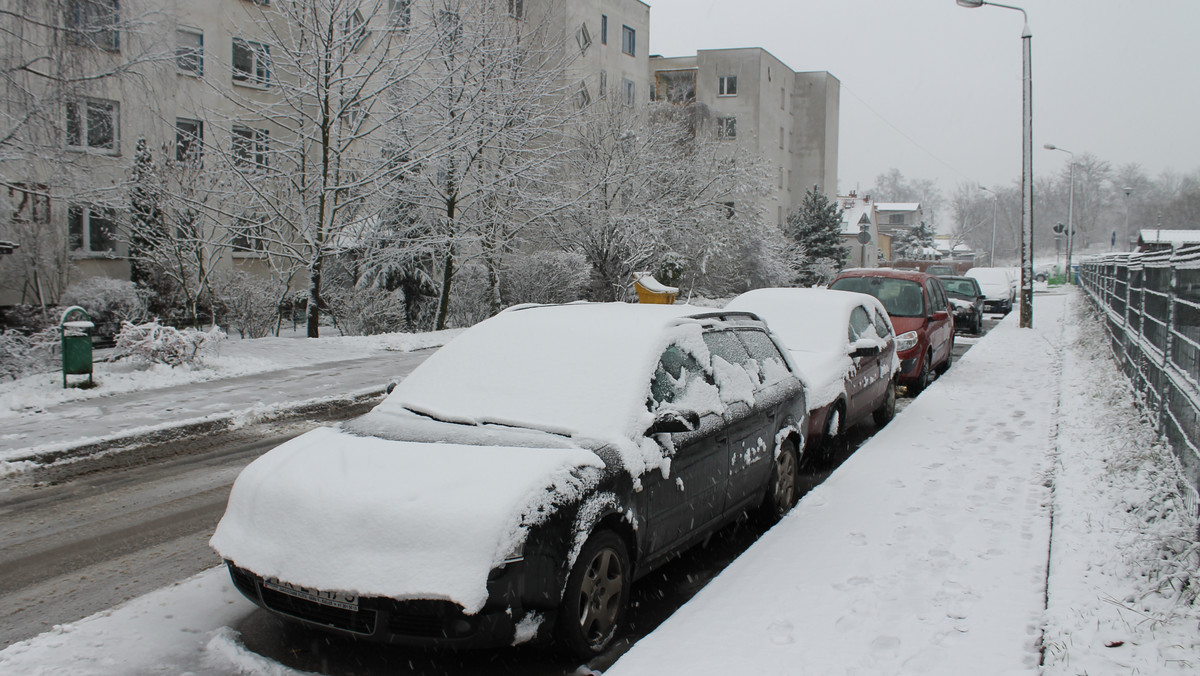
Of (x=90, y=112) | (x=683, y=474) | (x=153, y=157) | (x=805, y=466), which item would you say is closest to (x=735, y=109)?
(x=153, y=157)

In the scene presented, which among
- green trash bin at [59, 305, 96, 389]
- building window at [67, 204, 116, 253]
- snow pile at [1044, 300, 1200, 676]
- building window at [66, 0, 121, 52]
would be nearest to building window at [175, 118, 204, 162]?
building window at [67, 204, 116, 253]

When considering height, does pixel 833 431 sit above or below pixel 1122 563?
above

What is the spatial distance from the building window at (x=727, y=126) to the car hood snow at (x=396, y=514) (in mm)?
35517

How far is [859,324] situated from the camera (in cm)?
944

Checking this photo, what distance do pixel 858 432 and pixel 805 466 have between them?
207 cm

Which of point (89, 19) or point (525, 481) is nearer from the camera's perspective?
point (525, 481)

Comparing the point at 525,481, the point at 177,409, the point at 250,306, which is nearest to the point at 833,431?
the point at 525,481

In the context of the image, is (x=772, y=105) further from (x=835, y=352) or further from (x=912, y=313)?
(x=835, y=352)

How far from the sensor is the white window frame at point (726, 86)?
48.3m

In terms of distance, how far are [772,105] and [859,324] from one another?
4377 centimetres

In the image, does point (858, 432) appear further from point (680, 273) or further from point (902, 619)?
point (680, 273)

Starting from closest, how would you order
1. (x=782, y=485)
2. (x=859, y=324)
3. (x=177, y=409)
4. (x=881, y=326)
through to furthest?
(x=782, y=485)
(x=859, y=324)
(x=177, y=409)
(x=881, y=326)

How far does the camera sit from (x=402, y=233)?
20.2 m

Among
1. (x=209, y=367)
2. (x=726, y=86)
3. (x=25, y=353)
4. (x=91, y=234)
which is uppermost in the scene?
(x=726, y=86)
